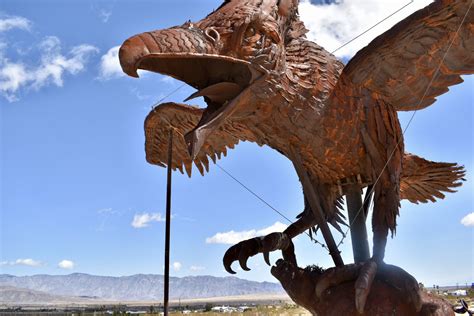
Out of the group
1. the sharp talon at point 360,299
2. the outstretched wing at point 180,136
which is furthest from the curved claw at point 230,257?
the sharp talon at point 360,299

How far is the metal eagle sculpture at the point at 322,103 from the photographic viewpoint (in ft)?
11.1

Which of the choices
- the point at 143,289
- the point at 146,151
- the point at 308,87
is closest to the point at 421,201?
the point at 308,87

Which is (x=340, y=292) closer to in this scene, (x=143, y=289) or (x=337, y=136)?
(x=337, y=136)

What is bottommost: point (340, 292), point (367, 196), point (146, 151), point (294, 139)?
point (340, 292)

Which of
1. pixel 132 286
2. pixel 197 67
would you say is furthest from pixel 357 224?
pixel 132 286

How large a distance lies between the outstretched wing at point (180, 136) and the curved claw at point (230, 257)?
1.00m

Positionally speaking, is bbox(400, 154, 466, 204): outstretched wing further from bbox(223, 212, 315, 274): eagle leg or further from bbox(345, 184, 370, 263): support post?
bbox(223, 212, 315, 274): eagle leg

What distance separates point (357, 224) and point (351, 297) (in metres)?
1.21

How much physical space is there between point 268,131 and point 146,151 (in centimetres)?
171

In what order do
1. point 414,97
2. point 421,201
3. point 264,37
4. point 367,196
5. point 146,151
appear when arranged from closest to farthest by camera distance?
point 264,37 → point 414,97 → point 367,196 → point 146,151 → point 421,201

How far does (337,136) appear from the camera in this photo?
3969 mm

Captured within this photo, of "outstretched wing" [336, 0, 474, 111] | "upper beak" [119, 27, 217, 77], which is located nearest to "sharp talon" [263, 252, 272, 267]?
"outstretched wing" [336, 0, 474, 111]

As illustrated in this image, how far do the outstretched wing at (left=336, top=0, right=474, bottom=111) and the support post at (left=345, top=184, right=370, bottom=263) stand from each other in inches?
35.5

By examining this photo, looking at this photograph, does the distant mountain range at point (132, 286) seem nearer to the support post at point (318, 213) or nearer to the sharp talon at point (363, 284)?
the support post at point (318, 213)
